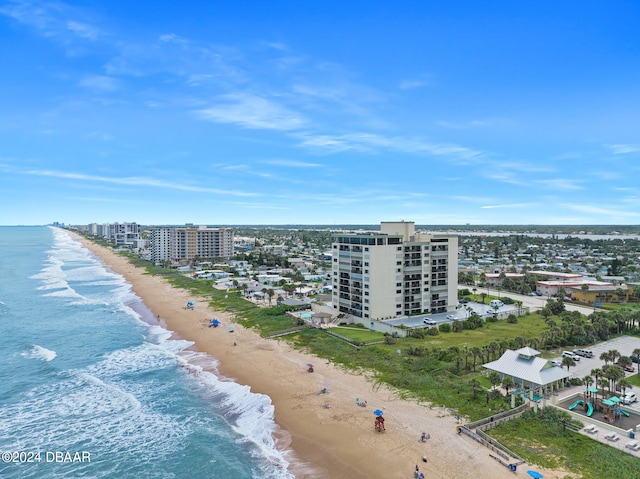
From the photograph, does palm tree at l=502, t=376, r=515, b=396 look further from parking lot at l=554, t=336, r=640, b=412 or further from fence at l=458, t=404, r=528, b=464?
parking lot at l=554, t=336, r=640, b=412

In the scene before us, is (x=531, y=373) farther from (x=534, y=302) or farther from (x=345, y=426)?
(x=534, y=302)

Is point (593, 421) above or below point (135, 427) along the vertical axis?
above

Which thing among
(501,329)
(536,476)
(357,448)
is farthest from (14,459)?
(501,329)

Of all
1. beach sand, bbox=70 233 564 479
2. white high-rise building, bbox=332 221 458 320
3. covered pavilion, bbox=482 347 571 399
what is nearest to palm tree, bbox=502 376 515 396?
covered pavilion, bbox=482 347 571 399

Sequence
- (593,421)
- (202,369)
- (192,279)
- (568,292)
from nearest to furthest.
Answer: (593,421), (202,369), (568,292), (192,279)

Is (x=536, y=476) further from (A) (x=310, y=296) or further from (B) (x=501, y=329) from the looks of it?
(A) (x=310, y=296)

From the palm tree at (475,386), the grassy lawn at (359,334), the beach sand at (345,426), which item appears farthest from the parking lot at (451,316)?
the palm tree at (475,386)

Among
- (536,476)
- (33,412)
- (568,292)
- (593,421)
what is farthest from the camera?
(568,292)

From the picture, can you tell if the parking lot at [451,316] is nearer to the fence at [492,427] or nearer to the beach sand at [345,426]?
the beach sand at [345,426]

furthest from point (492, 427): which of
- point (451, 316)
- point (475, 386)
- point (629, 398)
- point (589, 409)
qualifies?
point (451, 316)
